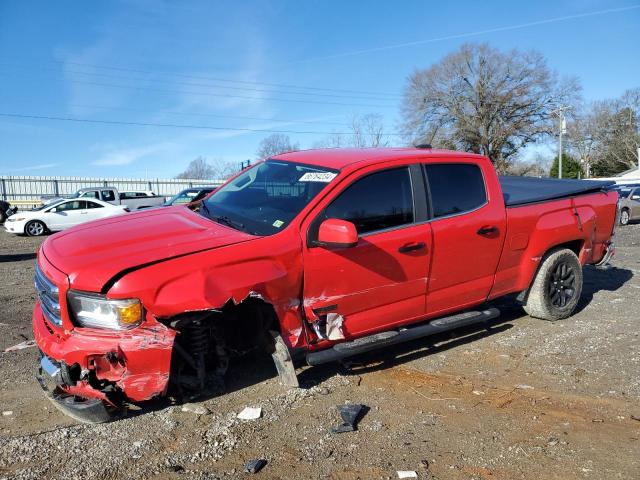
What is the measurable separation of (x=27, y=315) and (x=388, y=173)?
15.1 feet

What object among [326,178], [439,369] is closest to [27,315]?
[326,178]

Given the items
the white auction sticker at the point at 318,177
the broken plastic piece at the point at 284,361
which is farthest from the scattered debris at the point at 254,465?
the white auction sticker at the point at 318,177

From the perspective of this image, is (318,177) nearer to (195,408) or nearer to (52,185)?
(195,408)

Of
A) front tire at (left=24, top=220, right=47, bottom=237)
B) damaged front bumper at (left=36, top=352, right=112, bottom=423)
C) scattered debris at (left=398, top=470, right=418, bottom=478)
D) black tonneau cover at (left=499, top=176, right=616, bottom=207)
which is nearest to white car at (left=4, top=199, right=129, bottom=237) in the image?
front tire at (left=24, top=220, right=47, bottom=237)

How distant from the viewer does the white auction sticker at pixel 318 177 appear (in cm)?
410

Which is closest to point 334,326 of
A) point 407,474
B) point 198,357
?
point 198,357

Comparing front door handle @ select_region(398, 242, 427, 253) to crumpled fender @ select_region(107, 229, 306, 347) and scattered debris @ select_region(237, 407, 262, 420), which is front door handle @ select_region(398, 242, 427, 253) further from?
scattered debris @ select_region(237, 407, 262, 420)

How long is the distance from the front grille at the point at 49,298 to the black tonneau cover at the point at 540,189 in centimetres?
395

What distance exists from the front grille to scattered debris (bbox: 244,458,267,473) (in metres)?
1.52

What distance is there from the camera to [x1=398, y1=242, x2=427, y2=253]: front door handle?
13.6 ft

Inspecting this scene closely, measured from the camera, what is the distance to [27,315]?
610 cm

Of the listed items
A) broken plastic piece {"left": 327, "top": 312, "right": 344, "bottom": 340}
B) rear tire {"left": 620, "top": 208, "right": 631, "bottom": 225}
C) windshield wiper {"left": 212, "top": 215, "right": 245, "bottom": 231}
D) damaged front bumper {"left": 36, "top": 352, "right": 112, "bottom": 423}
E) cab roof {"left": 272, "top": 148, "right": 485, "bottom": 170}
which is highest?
cab roof {"left": 272, "top": 148, "right": 485, "bottom": 170}

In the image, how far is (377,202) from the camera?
13.8 ft

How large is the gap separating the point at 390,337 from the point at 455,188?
1522 millimetres
